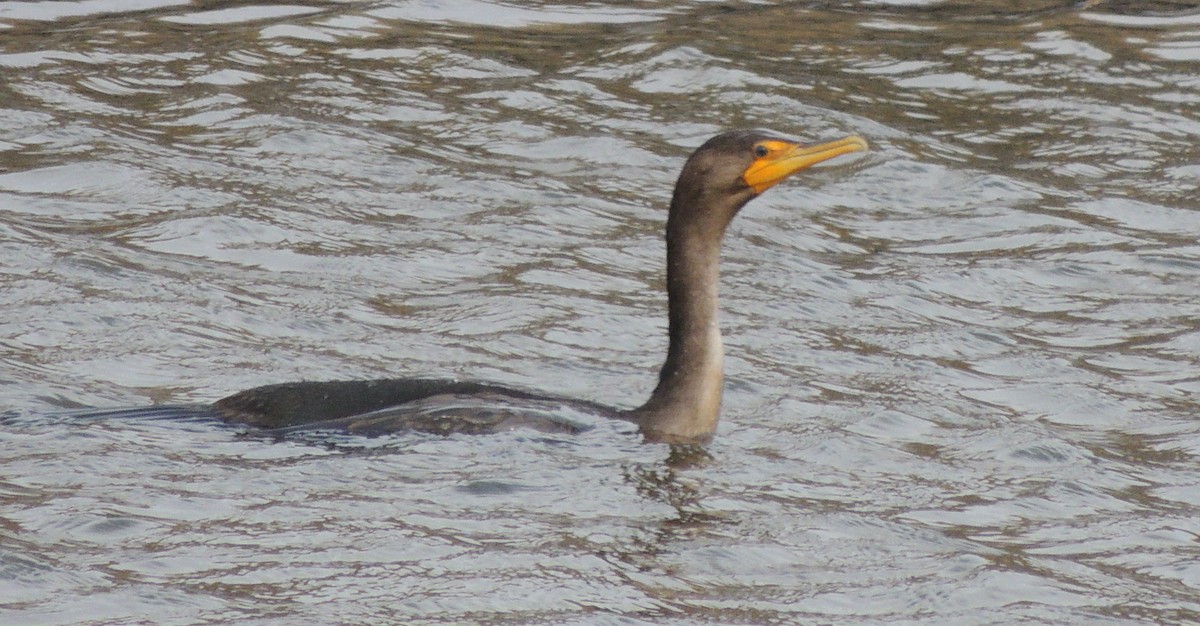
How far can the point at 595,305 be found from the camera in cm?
Result: 954

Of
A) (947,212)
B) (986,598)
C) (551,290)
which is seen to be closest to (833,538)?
(986,598)

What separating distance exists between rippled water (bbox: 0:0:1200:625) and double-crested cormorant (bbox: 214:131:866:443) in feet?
0.38

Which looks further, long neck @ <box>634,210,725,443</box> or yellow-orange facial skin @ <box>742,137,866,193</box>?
yellow-orange facial skin @ <box>742,137,866,193</box>

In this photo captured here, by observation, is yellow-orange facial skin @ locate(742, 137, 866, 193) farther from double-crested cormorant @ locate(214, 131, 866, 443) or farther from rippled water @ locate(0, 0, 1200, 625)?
rippled water @ locate(0, 0, 1200, 625)

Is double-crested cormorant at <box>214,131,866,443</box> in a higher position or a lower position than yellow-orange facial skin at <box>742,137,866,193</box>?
lower

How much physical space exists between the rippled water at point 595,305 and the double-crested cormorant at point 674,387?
12cm

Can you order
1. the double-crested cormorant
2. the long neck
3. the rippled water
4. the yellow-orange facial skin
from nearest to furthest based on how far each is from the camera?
the rippled water
the double-crested cormorant
the long neck
the yellow-orange facial skin

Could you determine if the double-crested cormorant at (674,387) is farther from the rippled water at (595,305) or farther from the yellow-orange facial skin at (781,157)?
the rippled water at (595,305)

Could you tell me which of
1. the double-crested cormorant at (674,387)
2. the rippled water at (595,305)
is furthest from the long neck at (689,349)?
the rippled water at (595,305)

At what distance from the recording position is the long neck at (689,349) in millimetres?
7566

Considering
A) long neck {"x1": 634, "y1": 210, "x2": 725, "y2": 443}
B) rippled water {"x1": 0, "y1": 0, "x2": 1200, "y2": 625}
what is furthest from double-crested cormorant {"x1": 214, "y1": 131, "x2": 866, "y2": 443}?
rippled water {"x1": 0, "y1": 0, "x2": 1200, "y2": 625}

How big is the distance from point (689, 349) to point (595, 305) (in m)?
1.87

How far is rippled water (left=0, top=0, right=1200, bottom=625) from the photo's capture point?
6207 mm

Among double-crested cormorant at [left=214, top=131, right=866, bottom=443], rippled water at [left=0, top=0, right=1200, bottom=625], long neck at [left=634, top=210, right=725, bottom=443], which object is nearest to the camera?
rippled water at [left=0, top=0, right=1200, bottom=625]
